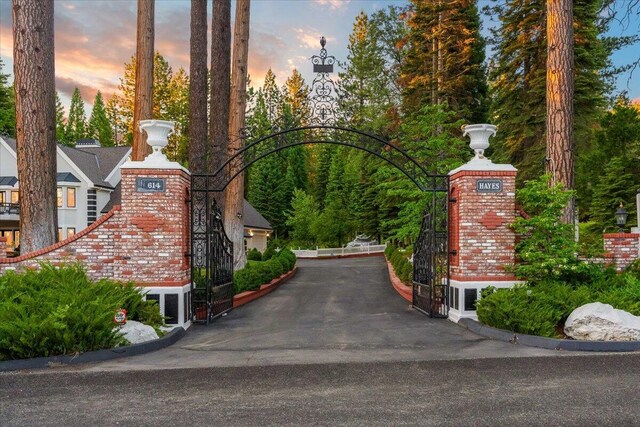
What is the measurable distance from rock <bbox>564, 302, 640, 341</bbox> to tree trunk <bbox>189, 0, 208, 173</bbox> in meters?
10.3

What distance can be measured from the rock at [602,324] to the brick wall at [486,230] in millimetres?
2194

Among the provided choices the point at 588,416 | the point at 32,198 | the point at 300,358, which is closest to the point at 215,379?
the point at 300,358

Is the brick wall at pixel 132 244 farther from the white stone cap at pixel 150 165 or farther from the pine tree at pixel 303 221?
the pine tree at pixel 303 221

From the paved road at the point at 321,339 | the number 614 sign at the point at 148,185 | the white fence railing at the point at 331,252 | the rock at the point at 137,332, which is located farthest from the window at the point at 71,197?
the rock at the point at 137,332

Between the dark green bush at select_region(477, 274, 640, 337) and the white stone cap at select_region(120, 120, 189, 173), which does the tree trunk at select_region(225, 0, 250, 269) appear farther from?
the dark green bush at select_region(477, 274, 640, 337)

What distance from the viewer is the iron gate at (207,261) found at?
35.6 ft

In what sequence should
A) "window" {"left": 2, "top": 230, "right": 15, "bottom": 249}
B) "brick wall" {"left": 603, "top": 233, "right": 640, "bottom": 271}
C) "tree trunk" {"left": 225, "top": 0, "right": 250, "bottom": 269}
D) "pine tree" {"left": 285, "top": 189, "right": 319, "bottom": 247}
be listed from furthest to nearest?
"pine tree" {"left": 285, "top": 189, "right": 319, "bottom": 247}, "window" {"left": 2, "top": 230, "right": 15, "bottom": 249}, "tree trunk" {"left": 225, "top": 0, "right": 250, "bottom": 269}, "brick wall" {"left": 603, "top": 233, "right": 640, "bottom": 271}

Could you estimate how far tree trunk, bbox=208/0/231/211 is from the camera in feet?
51.6

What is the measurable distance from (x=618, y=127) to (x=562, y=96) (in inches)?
747

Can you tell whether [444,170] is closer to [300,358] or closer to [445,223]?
[445,223]

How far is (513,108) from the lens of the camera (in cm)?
2417

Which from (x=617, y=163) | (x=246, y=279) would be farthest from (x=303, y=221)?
(x=246, y=279)

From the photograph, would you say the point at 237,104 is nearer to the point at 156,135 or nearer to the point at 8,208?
the point at 156,135

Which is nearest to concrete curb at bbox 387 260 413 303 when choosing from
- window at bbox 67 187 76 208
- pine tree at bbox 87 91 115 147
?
window at bbox 67 187 76 208
